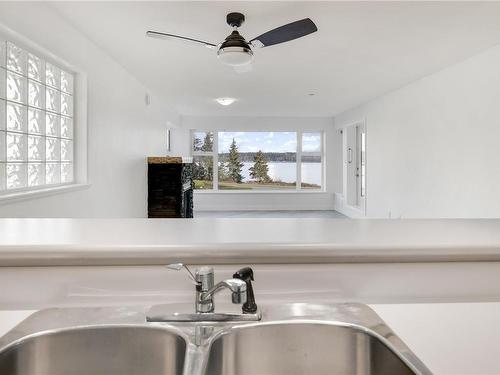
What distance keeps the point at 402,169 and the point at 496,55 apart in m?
2.33

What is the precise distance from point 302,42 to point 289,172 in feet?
20.5

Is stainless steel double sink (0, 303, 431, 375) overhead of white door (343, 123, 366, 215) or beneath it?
beneath

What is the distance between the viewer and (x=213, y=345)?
74 cm

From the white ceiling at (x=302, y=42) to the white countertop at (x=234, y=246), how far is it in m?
2.30

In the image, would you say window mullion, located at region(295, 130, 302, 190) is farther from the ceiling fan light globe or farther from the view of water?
the ceiling fan light globe

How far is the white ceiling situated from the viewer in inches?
114

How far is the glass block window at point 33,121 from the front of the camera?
2.52m

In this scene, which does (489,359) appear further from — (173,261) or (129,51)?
(129,51)

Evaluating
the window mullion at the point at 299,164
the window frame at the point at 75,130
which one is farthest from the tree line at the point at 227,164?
the window frame at the point at 75,130

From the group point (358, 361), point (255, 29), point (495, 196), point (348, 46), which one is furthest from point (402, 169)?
point (358, 361)

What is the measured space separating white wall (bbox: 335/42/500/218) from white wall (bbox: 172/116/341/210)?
2.73 meters

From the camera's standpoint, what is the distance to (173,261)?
34.3 inches

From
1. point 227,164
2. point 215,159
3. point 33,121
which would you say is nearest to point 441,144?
point 33,121

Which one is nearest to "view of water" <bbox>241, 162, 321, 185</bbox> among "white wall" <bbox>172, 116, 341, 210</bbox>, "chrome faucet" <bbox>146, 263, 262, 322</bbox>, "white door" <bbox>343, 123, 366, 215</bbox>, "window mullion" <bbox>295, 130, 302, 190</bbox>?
"window mullion" <bbox>295, 130, 302, 190</bbox>
